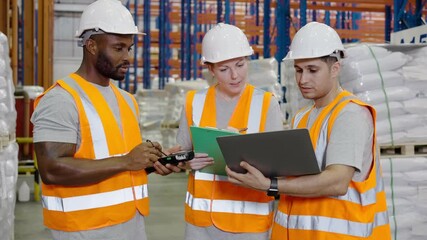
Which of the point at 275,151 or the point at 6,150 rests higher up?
the point at 275,151

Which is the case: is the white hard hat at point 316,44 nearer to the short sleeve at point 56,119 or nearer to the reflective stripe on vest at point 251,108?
the reflective stripe on vest at point 251,108

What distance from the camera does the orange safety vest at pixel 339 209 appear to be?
2.52 m

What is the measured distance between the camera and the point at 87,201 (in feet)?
8.59

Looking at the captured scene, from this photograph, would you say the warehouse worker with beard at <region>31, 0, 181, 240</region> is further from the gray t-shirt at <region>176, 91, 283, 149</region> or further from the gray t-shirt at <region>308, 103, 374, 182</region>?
Answer: the gray t-shirt at <region>308, 103, 374, 182</region>

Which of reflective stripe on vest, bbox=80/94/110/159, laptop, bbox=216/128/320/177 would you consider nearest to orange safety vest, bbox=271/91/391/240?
laptop, bbox=216/128/320/177

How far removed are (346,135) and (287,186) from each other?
13.4 inches

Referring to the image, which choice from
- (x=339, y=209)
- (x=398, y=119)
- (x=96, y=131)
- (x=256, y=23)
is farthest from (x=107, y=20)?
(x=256, y=23)

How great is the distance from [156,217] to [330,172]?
517 cm

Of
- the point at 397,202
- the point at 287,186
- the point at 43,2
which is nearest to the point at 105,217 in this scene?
the point at 287,186

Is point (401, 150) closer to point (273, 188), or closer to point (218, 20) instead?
point (273, 188)

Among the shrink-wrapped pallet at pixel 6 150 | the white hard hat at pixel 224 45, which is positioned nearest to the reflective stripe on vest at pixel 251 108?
the white hard hat at pixel 224 45

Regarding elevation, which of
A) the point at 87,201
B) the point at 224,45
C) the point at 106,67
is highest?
the point at 224,45

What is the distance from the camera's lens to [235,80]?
10.0 feet

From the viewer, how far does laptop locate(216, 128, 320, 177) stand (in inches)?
94.1
